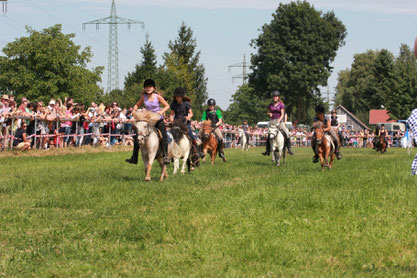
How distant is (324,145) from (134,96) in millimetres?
61516

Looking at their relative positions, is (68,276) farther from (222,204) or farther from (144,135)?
(144,135)

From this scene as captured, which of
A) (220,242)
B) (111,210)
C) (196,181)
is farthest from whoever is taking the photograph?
(196,181)

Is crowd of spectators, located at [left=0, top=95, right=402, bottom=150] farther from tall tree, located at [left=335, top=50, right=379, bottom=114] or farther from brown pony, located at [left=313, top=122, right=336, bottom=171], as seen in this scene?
tall tree, located at [left=335, top=50, right=379, bottom=114]

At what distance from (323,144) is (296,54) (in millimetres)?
61318

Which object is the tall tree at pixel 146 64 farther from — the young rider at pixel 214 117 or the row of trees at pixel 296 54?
the young rider at pixel 214 117

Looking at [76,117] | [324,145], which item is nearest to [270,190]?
[324,145]

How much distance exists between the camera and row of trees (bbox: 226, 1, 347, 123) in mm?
79438

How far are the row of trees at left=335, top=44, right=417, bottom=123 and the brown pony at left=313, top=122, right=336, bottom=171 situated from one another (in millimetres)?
73022

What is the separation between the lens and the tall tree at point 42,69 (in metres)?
79.2

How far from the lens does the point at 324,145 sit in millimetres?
20000

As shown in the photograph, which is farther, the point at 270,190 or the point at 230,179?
the point at 230,179

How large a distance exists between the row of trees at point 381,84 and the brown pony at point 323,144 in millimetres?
73022

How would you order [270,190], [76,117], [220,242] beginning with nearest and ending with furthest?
[220,242]
[270,190]
[76,117]

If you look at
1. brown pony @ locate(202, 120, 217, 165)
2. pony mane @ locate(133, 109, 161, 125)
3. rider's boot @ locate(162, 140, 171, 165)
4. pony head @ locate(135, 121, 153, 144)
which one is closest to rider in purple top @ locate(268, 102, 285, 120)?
brown pony @ locate(202, 120, 217, 165)
